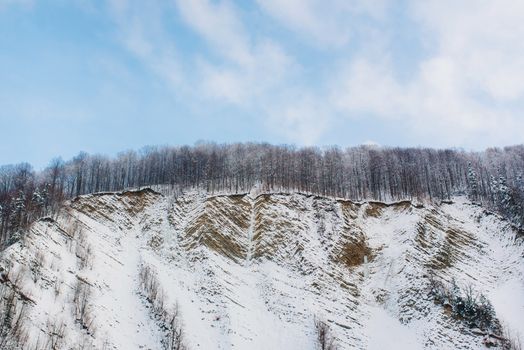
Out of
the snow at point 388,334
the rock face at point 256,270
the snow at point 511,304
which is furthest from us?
the snow at point 511,304

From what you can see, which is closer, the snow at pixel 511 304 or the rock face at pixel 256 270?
the rock face at pixel 256 270

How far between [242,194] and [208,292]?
73.6 ft

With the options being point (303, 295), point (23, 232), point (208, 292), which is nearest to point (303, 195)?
point (303, 295)

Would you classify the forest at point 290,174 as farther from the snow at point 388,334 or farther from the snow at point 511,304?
the snow at point 388,334

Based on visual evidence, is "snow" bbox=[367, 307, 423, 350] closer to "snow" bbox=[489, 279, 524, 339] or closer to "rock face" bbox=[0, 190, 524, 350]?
"rock face" bbox=[0, 190, 524, 350]

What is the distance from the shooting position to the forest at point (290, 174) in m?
79.4

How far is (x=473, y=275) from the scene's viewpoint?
5491cm

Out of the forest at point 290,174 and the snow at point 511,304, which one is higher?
the forest at point 290,174

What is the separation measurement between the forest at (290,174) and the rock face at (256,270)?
36.5ft

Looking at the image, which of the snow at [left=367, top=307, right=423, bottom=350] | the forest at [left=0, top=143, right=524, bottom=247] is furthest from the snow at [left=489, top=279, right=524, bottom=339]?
the forest at [left=0, top=143, right=524, bottom=247]

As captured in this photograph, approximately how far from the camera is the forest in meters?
79.4

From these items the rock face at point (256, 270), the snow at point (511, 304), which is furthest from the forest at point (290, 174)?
the snow at point (511, 304)

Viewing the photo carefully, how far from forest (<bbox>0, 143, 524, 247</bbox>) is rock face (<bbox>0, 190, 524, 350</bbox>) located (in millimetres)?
11131

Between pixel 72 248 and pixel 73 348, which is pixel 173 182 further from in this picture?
pixel 73 348
